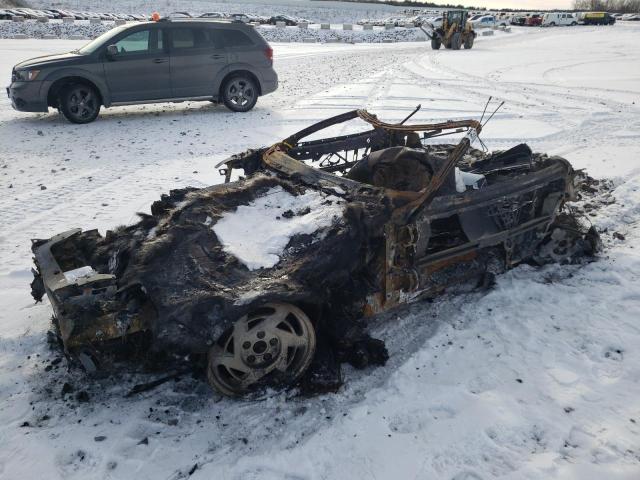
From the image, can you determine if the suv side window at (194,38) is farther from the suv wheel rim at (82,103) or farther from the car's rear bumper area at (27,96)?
the car's rear bumper area at (27,96)

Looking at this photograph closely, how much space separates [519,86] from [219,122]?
846cm

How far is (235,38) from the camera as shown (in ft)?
35.3

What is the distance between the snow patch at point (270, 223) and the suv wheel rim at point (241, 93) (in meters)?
7.48

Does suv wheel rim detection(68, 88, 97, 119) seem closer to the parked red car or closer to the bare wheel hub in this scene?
the bare wheel hub

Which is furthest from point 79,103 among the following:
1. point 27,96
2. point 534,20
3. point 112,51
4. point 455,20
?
point 534,20

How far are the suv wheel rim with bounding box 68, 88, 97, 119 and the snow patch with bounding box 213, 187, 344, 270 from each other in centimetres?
729

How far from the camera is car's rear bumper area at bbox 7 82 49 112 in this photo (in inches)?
362

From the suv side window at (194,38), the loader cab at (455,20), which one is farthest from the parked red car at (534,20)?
the suv side window at (194,38)

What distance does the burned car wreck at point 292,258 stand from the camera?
2.96 meters

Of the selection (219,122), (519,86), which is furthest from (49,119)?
(519,86)

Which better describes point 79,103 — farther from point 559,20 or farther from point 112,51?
point 559,20

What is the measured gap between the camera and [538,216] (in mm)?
4668

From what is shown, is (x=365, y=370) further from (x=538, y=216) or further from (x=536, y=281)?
(x=538, y=216)

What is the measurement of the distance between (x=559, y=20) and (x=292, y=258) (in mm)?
54947
